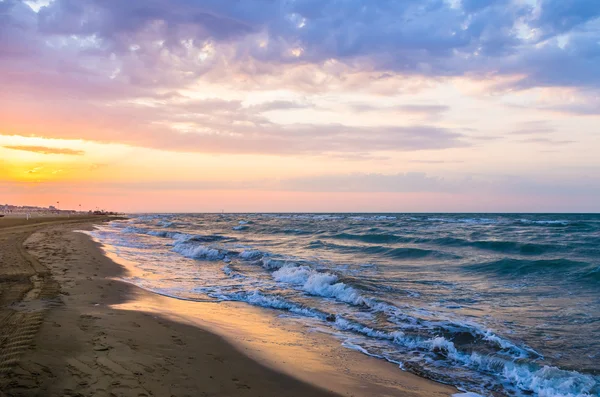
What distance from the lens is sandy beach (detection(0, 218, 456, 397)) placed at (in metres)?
4.87

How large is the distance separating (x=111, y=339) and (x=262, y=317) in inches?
155

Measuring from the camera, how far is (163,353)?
632 centimetres

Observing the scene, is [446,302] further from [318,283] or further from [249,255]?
[249,255]

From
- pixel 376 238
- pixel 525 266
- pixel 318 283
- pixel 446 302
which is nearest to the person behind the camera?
pixel 446 302

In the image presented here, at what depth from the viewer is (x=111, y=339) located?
21.4ft

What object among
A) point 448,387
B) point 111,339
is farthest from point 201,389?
Answer: point 448,387

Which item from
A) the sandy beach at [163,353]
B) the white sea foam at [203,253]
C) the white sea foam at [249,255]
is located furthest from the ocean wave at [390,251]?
the sandy beach at [163,353]

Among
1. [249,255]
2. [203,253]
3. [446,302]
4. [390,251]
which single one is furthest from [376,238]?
[446,302]

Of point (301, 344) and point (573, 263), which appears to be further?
point (573, 263)

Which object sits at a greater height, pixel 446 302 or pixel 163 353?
pixel 163 353

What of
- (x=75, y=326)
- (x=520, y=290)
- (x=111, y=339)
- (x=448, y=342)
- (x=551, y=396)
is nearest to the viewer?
(x=551, y=396)

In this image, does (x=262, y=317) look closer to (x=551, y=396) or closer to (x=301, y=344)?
(x=301, y=344)

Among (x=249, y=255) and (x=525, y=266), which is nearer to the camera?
(x=525, y=266)

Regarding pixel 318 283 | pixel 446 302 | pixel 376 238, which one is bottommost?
pixel 446 302
